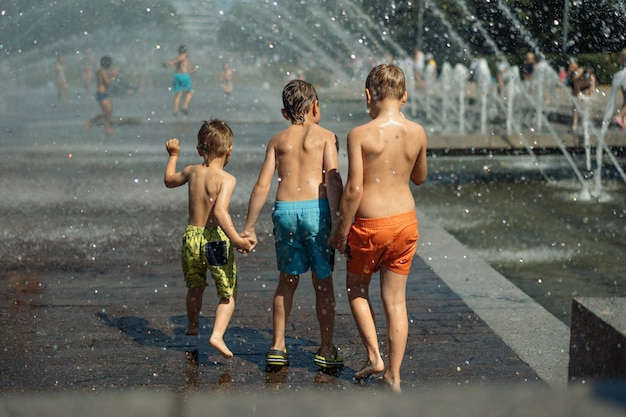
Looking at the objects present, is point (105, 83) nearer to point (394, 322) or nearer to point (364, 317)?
point (364, 317)

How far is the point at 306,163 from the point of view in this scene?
453 centimetres

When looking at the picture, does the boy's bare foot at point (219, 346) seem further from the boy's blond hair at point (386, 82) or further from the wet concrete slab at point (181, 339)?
the boy's blond hair at point (386, 82)

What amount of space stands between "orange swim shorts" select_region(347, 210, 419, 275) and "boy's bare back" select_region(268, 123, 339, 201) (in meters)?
0.30

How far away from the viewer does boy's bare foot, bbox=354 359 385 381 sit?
14.6 ft

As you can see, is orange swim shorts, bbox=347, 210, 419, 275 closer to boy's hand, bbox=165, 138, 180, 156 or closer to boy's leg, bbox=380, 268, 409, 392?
boy's leg, bbox=380, 268, 409, 392

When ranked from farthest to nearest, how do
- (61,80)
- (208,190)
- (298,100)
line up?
1. (61,80)
2. (208,190)
3. (298,100)

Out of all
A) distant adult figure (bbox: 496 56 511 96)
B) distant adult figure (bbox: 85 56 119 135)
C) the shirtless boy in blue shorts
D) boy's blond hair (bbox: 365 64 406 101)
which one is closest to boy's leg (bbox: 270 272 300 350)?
the shirtless boy in blue shorts

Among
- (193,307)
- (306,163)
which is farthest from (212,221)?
(306,163)

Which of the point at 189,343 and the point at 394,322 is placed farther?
the point at 189,343

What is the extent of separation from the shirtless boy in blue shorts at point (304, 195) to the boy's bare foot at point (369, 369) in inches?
7.2

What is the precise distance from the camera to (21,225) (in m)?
8.78

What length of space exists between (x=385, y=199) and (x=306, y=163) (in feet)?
1.50

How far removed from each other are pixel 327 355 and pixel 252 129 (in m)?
14.3

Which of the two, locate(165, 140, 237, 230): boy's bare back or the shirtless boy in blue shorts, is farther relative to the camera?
locate(165, 140, 237, 230): boy's bare back
